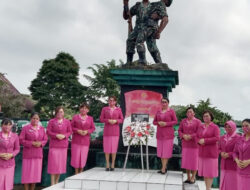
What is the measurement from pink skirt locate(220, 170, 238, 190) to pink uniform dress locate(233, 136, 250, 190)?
58 centimetres

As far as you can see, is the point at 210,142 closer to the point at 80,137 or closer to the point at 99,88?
the point at 80,137

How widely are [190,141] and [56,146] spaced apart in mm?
2802

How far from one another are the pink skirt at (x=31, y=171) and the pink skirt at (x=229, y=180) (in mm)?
3458

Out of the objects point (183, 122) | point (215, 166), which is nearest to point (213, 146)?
point (215, 166)

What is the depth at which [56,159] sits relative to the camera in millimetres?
6688

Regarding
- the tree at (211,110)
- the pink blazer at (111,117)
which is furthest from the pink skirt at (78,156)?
the tree at (211,110)

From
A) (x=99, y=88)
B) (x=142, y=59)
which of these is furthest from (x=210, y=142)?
(x=99, y=88)

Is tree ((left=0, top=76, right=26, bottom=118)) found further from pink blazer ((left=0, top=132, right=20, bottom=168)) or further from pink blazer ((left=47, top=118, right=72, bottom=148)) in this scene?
pink blazer ((left=0, top=132, right=20, bottom=168))

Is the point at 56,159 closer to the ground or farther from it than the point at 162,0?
closer to the ground

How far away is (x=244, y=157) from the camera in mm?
4625

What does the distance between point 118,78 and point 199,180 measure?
10.4ft

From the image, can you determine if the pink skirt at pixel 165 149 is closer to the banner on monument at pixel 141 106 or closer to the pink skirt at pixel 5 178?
the banner on monument at pixel 141 106

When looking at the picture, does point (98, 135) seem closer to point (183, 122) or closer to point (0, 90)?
point (183, 122)

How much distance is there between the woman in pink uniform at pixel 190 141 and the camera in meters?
6.45
